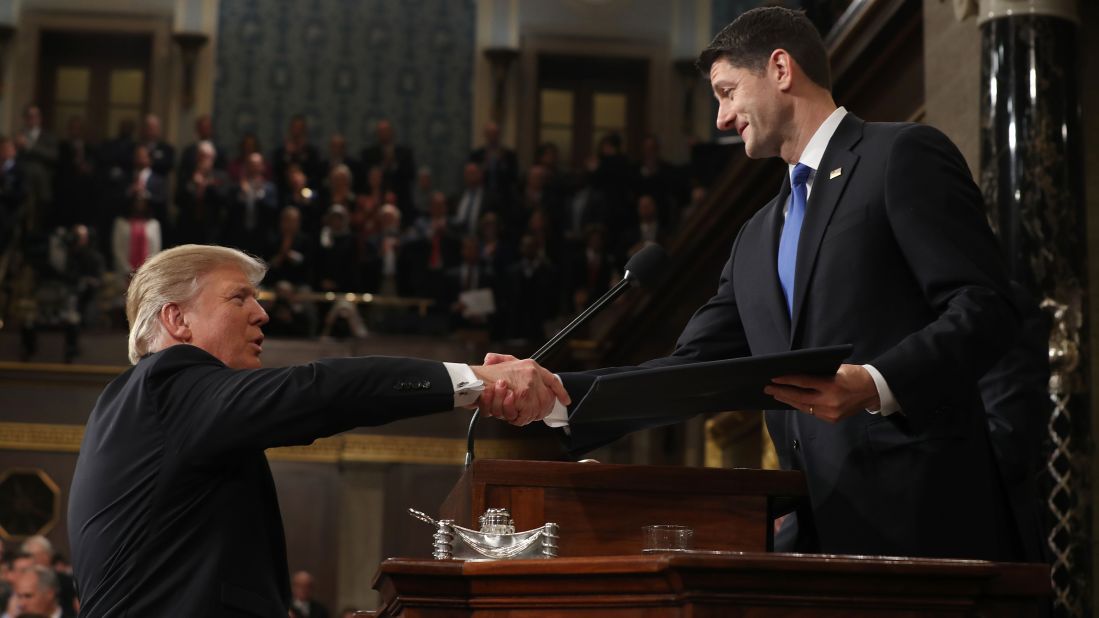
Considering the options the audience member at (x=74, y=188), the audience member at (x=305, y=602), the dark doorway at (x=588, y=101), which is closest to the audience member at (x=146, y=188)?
the audience member at (x=74, y=188)

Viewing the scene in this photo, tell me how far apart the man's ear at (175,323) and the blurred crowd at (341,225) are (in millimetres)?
9379

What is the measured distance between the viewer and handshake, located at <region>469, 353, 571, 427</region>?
249 cm

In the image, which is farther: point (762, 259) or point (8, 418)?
point (8, 418)

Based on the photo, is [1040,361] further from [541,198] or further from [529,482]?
[541,198]

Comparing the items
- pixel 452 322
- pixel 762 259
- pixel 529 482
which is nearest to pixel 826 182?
pixel 762 259

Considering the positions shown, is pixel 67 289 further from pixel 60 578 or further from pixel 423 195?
pixel 60 578

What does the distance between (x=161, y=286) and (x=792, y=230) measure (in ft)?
3.75

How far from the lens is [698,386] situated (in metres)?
2.15

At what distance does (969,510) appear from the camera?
2.34 meters

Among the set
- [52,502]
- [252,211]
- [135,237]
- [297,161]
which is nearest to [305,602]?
[52,502]

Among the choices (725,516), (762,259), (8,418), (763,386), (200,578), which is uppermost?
(762,259)

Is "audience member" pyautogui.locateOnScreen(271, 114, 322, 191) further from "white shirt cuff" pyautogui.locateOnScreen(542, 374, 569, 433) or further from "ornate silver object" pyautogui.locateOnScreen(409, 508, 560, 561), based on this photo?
"ornate silver object" pyautogui.locateOnScreen(409, 508, 560, 561)

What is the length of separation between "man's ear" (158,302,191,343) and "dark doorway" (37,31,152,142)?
14550 mm

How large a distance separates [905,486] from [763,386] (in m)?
0.33
